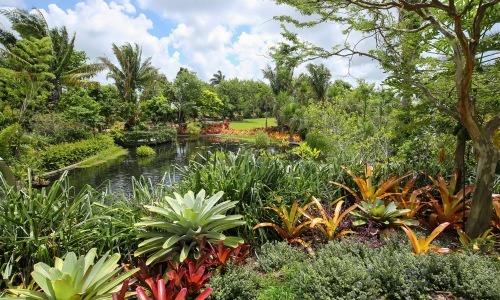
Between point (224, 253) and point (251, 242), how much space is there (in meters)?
0.65

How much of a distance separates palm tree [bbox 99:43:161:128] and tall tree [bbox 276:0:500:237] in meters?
22.6

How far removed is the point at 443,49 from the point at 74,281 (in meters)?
4.67

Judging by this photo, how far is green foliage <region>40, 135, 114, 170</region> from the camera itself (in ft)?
43.4

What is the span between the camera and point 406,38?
3.92 metres

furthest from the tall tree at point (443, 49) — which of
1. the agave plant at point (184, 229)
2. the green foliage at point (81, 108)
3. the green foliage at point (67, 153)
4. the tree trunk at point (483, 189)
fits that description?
the green foliage at point (81, 108)

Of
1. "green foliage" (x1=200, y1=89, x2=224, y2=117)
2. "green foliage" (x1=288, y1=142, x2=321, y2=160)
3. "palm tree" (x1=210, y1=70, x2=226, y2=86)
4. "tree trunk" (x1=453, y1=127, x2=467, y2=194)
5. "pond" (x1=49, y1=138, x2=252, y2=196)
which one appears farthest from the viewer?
"palm tree" (x1=210, y1=70, x2=226, y2=86)

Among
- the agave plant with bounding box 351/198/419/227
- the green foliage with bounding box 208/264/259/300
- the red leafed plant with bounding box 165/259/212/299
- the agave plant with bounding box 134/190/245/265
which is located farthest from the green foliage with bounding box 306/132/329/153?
the red leafed plant with bounding box 165/259/212/299

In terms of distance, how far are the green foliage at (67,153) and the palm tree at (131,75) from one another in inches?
272

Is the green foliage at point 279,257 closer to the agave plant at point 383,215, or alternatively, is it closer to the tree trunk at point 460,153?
the agave plant at point 383,215

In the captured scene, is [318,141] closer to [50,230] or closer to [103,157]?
[50,230]

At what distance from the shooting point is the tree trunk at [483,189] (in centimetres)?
271

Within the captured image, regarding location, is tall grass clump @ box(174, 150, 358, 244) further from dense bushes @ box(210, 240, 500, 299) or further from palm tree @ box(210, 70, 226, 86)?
palm tree @ box(210, 70, 226, 86)

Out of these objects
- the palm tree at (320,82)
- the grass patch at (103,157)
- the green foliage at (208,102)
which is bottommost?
the grass patch at (103,157)

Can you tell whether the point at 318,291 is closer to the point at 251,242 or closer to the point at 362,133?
the point at 251,242
